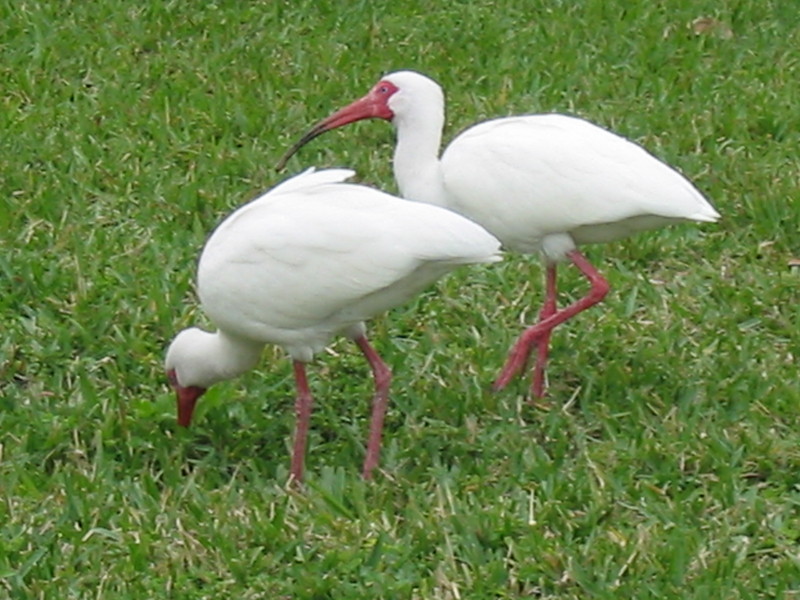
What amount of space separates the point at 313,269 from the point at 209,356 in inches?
21.8

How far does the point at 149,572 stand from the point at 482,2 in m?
5.02

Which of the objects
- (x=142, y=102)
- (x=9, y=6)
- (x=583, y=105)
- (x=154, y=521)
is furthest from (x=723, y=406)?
(x=9, y=6)

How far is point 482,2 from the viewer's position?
8727mm

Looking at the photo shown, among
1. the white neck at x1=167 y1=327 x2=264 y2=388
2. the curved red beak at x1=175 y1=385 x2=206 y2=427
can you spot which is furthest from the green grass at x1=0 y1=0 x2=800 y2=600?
the white neck at x1=167 y1=327 x2=264 y2=388

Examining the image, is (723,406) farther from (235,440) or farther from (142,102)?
(142,102)

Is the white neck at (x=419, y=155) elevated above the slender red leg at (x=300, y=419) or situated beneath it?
elevated above

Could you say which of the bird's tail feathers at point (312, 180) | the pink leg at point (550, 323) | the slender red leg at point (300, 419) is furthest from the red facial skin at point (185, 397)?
the pink leg at point (550, 323)

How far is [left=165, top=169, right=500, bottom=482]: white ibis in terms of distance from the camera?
15.2 ft

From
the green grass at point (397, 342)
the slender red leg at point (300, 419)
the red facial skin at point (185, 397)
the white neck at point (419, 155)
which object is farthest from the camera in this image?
the white neck at point (419, 155)

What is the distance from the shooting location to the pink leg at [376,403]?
16.4ft

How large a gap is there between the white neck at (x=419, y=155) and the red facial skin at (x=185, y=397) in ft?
3.27

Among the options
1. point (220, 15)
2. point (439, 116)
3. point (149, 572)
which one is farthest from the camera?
point (220, 15)

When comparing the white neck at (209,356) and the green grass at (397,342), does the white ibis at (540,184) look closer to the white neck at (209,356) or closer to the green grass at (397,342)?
the green grass at (397,342)

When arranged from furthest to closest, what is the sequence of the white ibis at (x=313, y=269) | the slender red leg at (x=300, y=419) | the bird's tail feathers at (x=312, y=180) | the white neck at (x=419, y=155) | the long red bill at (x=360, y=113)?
the long red bill at (x=360, y=113) < the white neck at (x=419, y=155) < the bird's tail feathers at (x=312, y=180) < the slender red leg at (x=300, y=419) < the white ibis at (x=313, y=269)
